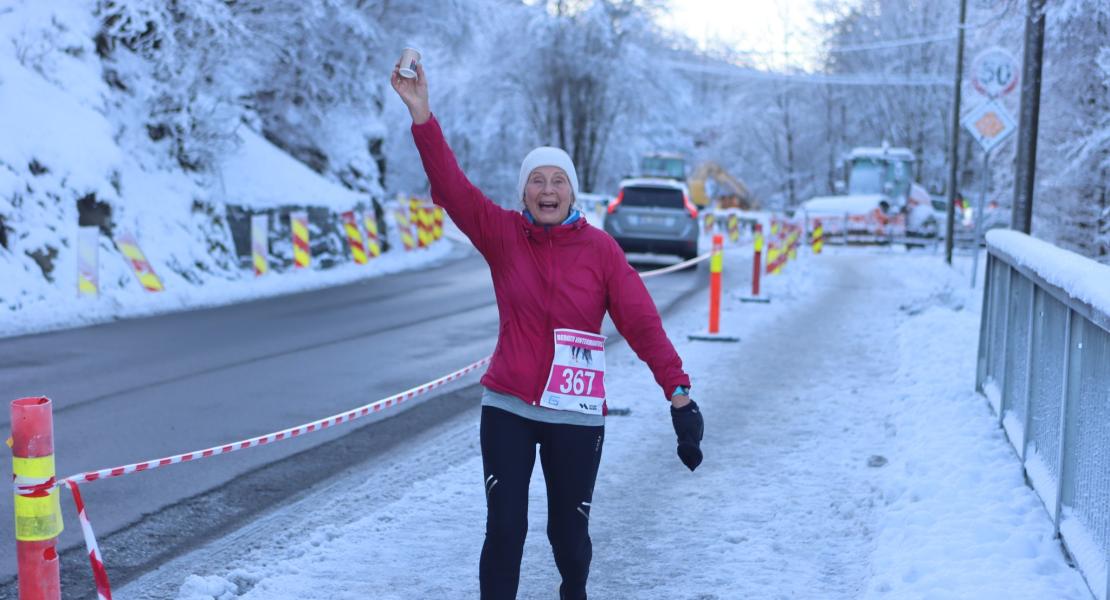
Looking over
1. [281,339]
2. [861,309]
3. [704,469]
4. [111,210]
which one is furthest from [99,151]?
[704,469]

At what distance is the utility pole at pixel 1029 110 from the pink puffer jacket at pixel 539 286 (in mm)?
11521

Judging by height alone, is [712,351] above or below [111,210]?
below

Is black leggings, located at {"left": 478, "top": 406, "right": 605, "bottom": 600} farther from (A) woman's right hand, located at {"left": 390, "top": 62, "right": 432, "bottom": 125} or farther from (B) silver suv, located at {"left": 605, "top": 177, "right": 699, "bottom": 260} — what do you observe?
(B) silver suv, located at {"left": 605, "top": 177, "right": 699, "bottom": 260}

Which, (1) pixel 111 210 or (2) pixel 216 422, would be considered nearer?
(2) pixel 216 422

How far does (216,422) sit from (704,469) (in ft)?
11.7

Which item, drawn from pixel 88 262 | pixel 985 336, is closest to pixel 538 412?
pixel 985 336

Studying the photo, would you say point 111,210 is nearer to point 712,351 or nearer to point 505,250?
point 712,351

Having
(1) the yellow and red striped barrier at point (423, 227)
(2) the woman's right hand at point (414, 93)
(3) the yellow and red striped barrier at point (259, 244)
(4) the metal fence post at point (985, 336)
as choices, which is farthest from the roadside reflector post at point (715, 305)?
(1) the yellow and red striped barrier at point (423, 227)

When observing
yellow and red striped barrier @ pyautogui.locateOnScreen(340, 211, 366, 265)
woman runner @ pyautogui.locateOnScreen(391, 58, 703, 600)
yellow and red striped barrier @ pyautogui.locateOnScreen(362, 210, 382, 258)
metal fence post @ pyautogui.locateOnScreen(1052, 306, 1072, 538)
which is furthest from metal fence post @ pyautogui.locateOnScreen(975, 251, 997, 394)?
yellow and red striped barrier @ pyautogui.locateOnScreen(362, 210, 382, 258)

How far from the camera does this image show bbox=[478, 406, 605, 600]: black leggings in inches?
159

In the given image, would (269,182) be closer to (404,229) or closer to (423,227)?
(404,229)

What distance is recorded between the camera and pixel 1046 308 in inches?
251

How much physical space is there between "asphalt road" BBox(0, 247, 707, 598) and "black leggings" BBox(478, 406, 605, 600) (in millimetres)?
2109

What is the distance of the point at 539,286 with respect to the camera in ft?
13.5
